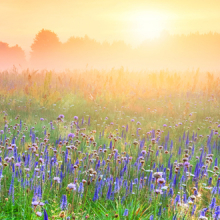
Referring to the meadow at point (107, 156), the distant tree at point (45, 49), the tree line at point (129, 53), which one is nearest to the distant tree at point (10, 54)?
the tree line at point (129, 53)

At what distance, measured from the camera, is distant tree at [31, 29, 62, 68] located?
53.8 metres

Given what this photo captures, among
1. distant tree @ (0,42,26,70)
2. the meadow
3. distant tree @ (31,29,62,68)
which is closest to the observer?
the meadow

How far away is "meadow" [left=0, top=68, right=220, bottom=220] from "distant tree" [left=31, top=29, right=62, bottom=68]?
4225 centimetres

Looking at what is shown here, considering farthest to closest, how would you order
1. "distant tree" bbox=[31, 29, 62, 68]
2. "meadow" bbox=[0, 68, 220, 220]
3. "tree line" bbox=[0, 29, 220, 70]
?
"distant tree" bbox=[31, 29, 62, 68], "tree line" bbox=[0, 29, 220, 70], "meadow" bbox=[0, 68, 220, 220]

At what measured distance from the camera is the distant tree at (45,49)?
53781 mm

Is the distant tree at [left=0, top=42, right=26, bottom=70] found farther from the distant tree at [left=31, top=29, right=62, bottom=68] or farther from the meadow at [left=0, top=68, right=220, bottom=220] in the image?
the meadow at [left=0, top=68, right=220, bottom=220]

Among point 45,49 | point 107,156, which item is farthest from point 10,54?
point 107,156

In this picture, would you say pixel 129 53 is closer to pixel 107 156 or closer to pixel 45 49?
pixel 45 49

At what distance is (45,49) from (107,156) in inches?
2134

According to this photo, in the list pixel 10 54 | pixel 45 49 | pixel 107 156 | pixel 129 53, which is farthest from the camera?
pixel 10 54

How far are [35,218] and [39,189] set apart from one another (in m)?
0.23

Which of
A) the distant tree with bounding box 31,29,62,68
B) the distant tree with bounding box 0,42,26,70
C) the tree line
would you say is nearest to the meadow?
the tree line

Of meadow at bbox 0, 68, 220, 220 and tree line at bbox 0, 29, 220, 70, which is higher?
tree line at bbox 0, 29, 220, 70

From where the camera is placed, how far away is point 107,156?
3.87 meters
